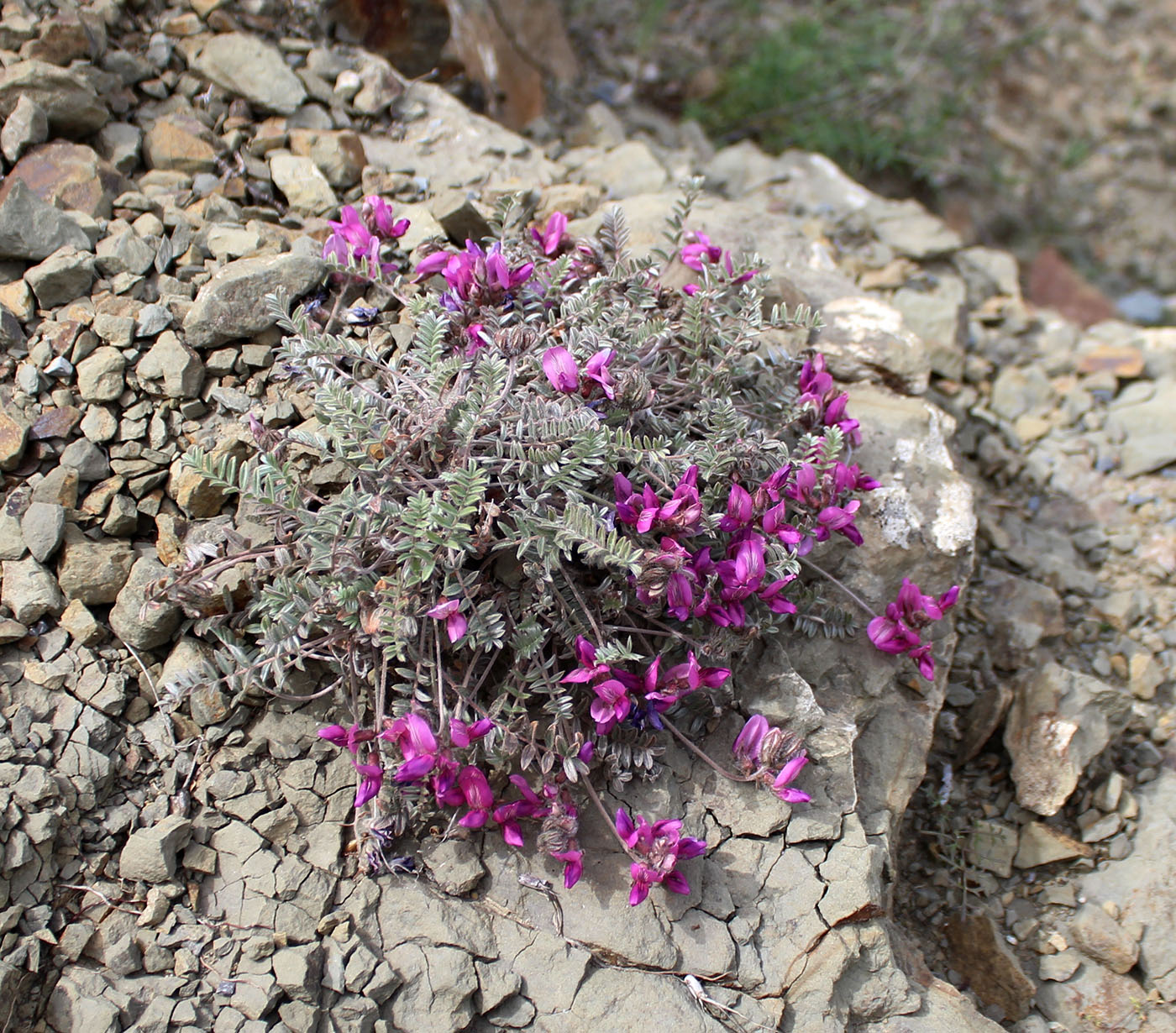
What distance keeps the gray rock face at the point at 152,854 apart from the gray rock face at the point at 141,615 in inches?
22.0

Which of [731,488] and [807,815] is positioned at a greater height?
[731,488]

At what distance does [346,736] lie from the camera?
273 cm

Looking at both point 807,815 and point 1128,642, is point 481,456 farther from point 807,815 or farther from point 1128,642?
point 1128,642

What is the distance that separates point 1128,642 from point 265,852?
3405mm

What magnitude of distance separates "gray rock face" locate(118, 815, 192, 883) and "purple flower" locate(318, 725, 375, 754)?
0.48 m

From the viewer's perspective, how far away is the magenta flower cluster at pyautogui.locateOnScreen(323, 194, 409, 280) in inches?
132

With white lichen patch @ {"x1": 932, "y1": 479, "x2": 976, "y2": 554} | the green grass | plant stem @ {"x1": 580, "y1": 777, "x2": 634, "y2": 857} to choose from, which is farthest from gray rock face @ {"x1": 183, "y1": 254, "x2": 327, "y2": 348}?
the green grass

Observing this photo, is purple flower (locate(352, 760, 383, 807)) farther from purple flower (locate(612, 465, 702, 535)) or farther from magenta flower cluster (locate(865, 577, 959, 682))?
magenta flower cluster (locate(865, 577, 959, 682))

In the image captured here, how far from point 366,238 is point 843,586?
80.3 inches

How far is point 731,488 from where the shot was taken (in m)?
Result: 2.96

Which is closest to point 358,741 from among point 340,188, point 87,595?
point 87,595

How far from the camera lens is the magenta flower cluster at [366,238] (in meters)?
3.35

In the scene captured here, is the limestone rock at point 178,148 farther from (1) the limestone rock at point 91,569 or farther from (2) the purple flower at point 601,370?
(2) the purple flower at point 601,370

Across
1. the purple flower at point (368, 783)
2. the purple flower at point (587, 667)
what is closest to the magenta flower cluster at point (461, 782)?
the purple flower at point (368, 783)
